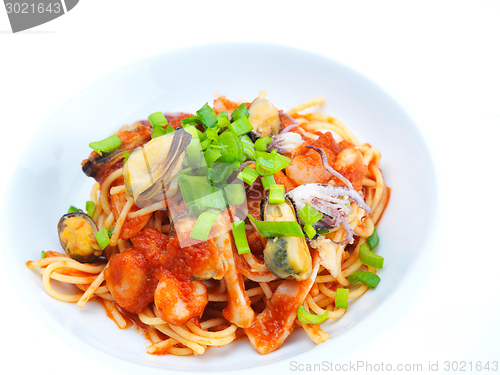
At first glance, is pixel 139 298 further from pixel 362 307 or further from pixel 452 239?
pixel 452 239

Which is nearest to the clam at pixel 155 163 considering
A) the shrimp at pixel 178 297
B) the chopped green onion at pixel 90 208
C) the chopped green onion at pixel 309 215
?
the shrimp at pixel 178 297

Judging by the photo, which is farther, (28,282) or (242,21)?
(242,21)

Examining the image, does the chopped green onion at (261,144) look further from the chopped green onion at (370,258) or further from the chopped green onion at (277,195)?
the chopped green onion at (370,258)

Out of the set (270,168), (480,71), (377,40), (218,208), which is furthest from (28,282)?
(480,71)

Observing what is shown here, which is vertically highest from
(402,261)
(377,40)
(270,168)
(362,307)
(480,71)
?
(377,40)

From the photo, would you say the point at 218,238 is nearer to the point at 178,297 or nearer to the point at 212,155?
the point at 178,297

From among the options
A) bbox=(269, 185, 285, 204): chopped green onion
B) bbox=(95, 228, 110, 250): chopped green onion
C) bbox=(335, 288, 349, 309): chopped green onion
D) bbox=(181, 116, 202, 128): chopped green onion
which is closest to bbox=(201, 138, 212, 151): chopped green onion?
bbox=(181, 116, 202, 128): chopped green onion

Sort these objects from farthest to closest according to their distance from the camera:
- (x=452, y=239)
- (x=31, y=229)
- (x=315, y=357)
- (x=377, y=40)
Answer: (x=377, y=40)
(x=31, y=229)
(x=452, y=239)
(x=315, y=357)
